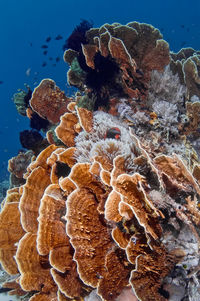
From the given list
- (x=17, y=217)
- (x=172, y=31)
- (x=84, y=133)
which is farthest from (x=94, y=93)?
(x=172, y=31)

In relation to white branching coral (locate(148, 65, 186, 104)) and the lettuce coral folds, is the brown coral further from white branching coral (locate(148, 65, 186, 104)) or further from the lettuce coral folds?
white branching coral (locate(148, 65, 186, 104))

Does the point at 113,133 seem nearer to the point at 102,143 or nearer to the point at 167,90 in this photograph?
the point at 102,143

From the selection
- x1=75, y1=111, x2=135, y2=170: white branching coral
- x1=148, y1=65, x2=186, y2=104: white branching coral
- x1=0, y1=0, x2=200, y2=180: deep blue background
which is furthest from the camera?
x1=0, y1=0, x2=200, y2=180: deep blue background

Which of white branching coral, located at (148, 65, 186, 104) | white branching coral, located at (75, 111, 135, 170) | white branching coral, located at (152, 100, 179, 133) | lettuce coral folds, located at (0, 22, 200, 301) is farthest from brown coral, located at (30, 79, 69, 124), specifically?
white branching coral, located at (152, 100, 179, 133)

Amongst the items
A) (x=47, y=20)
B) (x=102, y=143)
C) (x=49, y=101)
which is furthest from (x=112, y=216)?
(x=47, y=20)

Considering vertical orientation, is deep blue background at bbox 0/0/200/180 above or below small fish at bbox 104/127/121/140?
above

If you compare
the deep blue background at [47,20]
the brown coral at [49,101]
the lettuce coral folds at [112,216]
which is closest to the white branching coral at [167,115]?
the lettuce coral folds at [112,216]

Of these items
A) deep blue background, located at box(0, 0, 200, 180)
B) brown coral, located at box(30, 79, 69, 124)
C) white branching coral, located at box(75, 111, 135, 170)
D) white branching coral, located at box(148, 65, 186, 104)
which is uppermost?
deep blue background, located at box(0, 0, 200, 180)

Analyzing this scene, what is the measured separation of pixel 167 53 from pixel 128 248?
4.26m

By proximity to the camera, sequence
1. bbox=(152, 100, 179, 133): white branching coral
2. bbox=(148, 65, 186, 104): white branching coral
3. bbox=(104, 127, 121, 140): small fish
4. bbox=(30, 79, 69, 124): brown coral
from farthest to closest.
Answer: bbox=(30, 79, 69, 124): brown coral → bbox=(148, 65, 186, 104): white branching coral → bbox=(152, 100, 179, 133): white branching coral → bbox=(104, 127, 121, 140): small fish

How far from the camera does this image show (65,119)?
155 inches

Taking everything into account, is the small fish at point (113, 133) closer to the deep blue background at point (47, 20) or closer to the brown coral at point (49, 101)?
the brown coral at point (49, 101)

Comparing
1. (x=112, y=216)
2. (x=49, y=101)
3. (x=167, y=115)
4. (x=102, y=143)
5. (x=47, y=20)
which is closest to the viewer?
(x=112, y=216)

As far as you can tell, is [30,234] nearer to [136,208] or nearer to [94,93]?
[136,208]
